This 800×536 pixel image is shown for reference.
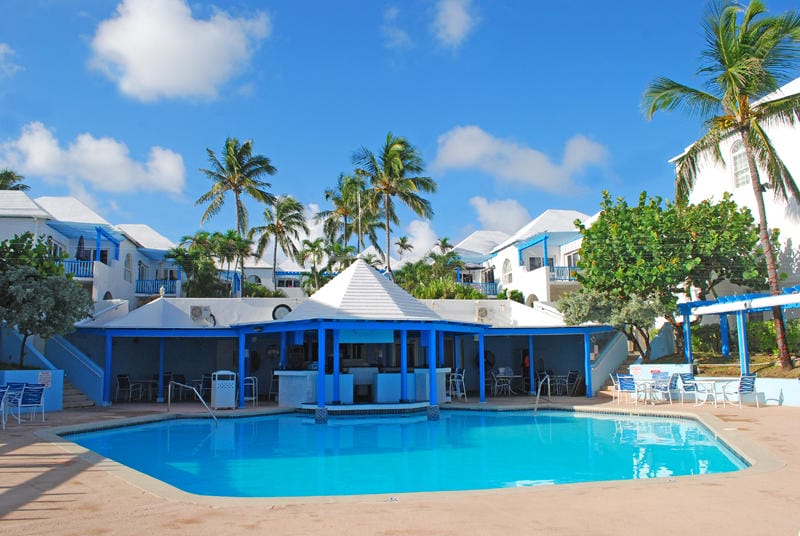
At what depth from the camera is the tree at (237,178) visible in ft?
116

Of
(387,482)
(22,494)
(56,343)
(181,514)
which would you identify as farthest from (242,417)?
(181,514)

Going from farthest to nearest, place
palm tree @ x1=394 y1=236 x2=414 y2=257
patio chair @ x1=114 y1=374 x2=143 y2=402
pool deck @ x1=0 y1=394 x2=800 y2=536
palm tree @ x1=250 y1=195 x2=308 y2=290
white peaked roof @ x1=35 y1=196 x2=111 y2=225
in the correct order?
palm tree @ x1=394 y1=236 x2=414 y2=257
palm tree @ x1=250 y1=195 x2=308 y2=290
white peaked roof @ x1=35 y1=196 x2=111 y2=225
patio chair @ x1=114 y1=374 x2=143 y2=402
pool deck @ x1=0 y1=394 x2=800 y2=536

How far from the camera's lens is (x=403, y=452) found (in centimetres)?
1120

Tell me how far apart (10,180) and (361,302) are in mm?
27757

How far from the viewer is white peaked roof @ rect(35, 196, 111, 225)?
28.4 m

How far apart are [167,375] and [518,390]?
12052 mm

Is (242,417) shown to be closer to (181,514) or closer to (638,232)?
(181,514)

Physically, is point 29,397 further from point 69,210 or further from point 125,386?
point 69,210

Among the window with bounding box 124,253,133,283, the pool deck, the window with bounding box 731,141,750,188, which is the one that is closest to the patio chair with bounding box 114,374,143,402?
the window with bounding box 124,253,133,283

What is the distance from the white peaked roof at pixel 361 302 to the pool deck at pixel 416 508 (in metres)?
8.68

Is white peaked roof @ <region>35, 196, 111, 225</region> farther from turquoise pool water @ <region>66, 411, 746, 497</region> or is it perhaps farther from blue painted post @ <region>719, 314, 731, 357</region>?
blue painted post @ <region>719, 314, 731, 357</region>

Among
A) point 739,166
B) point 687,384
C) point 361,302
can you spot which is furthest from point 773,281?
point 361,302

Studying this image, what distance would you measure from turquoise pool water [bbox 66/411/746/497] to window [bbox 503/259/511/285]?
63.2 ft

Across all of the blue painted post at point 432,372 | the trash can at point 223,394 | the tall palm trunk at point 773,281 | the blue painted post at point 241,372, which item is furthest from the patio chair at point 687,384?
the trash can at point 223,394
